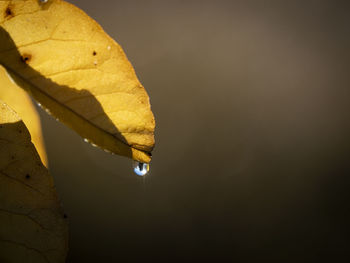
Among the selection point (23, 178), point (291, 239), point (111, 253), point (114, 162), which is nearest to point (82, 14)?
point (23, 178)

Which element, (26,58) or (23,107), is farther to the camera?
(23,107)

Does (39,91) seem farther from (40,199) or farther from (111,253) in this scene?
(111,253)

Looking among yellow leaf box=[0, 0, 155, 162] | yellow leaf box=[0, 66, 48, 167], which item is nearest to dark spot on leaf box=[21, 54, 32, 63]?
yellow leaf box=[0, 0, 155, 162]

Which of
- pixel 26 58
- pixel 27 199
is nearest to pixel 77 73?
pixel 26 58

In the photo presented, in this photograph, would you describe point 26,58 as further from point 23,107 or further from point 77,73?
point 23,107

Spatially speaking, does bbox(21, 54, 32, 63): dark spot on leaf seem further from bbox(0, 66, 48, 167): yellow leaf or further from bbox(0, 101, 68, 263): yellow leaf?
bbox(0, 66, 48, 167): yellow leaf

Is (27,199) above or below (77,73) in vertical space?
below
